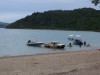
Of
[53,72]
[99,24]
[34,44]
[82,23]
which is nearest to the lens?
[53,72]

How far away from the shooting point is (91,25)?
194 meters

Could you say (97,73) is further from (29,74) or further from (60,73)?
(29,74)

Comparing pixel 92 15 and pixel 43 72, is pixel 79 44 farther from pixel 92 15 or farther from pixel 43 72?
pixel 92 15

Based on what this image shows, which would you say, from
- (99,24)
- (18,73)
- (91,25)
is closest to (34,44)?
(18,73)

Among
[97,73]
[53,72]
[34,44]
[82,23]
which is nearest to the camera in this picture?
[97,73]

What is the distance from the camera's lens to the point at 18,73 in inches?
671

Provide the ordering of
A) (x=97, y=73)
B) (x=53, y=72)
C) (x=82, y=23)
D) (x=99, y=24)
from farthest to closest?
1. (x=82, y=23)
2. (x=99, y=24)
3. (x=53, y=72)
4. (x=97, y=73)

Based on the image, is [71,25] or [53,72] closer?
[53,72]

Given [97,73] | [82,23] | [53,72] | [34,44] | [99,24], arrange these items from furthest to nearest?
[82,23], [99,24], [34,44], [53,72], [97,73]

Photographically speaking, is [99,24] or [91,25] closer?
[99,24]

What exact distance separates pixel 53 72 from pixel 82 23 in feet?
583

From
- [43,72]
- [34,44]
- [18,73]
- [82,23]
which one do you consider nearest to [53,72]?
[43,72]

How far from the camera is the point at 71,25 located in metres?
199

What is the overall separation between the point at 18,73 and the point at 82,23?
177906 mm
